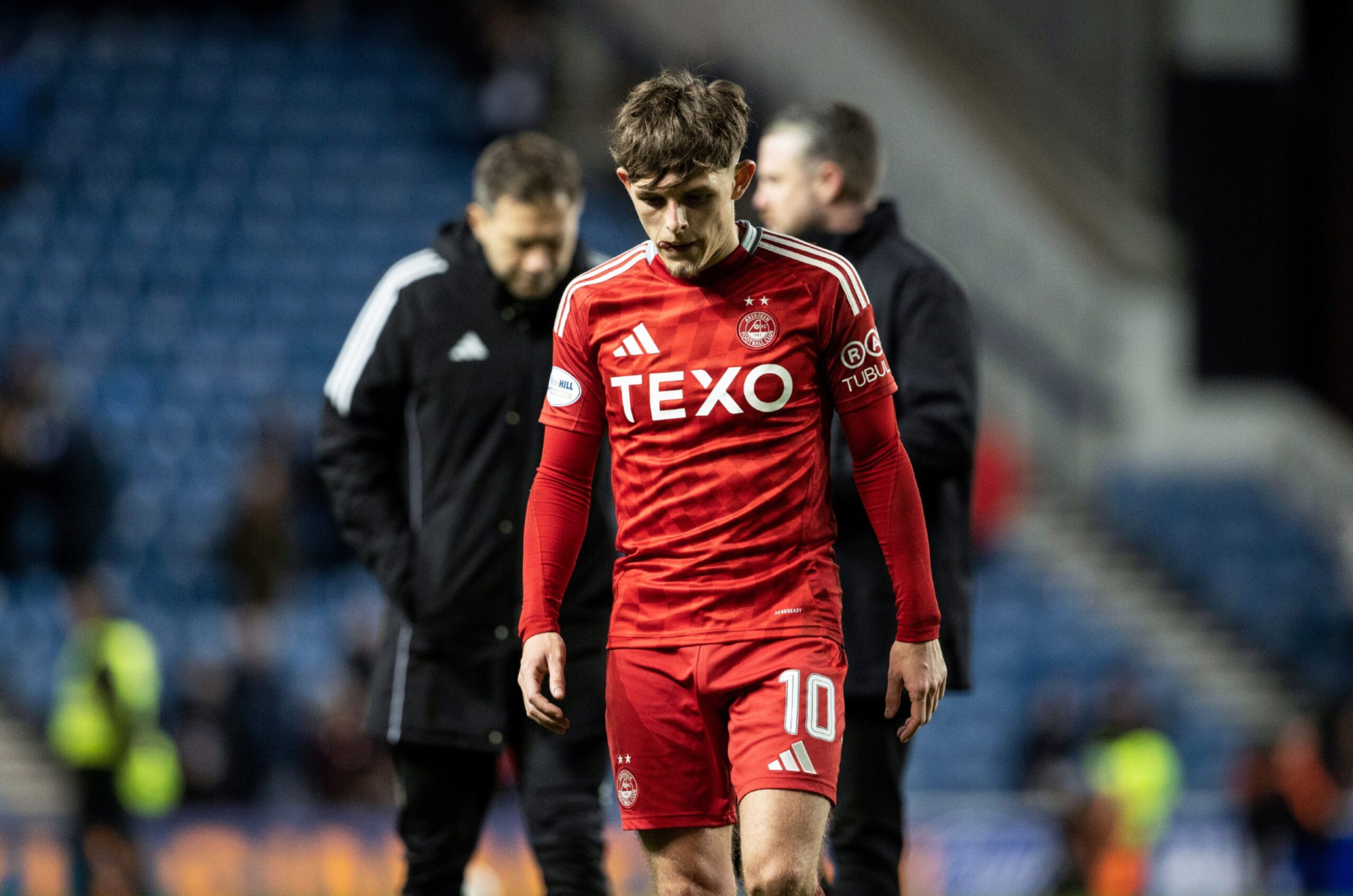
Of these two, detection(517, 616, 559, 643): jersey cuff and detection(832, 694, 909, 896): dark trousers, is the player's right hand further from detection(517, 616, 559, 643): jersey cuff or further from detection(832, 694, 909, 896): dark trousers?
detection(832, 694, 909, 896): dark trousers

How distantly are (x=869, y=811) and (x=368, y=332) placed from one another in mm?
1932

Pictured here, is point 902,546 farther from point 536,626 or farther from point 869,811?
point 869,811

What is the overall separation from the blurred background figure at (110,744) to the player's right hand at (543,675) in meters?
5.75

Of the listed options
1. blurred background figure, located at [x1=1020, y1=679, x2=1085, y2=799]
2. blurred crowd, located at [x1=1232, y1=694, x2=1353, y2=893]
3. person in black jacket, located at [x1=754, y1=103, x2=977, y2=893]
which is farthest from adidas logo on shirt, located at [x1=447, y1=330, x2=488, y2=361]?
blurred crowd, located at [x1=1232, y1=694, x2=1353, y2=893]

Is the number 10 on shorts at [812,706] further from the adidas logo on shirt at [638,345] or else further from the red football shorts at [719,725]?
the adidas logo on shirt at [638,345]

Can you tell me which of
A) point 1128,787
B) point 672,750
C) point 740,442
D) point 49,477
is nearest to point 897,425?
point 740,442

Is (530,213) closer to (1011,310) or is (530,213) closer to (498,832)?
(498,832)

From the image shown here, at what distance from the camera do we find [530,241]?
4.82 m

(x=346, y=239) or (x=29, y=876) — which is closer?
(x=29, y=876)

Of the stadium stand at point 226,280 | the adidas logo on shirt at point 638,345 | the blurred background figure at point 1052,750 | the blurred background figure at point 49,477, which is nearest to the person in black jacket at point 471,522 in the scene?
the adidas logo on shirt at point 638,345

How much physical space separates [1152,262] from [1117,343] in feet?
2.86

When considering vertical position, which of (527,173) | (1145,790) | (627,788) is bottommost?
(1145,790)

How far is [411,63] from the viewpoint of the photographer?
54.0 feet

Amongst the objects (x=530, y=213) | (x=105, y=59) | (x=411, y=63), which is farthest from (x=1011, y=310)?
(x=530, y=213)
